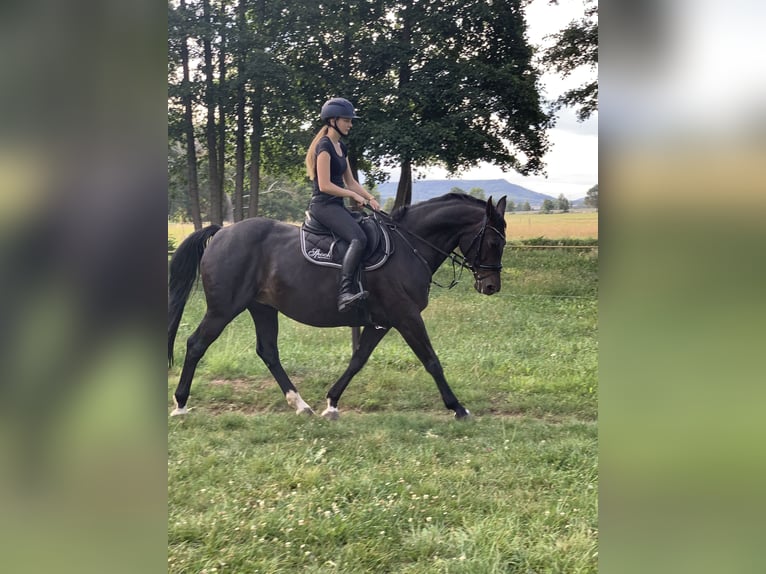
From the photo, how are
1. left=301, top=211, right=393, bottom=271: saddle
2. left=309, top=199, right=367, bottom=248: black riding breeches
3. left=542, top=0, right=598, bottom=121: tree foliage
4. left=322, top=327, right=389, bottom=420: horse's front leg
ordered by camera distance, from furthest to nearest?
1. left=542, top=0, right=598, bottom=121: tree foliage
2. left=322, top=327, right=389, bottom=420: horse's front leg
3. left=301, top=211, right=393, bottom=271: saddle
4. left=309, top=199, right=367, bottom=248: black riding breeches

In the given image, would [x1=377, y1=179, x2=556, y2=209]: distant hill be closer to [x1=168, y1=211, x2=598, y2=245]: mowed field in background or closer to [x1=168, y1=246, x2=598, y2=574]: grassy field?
[x1=168, y1=211, x2=598, y2=245]: mowed field in background

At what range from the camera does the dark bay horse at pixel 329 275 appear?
4598mm

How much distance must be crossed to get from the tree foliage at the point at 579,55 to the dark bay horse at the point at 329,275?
2424mm

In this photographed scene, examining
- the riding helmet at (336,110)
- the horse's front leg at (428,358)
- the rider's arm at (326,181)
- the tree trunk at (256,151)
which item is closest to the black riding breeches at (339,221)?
the rider's arm at (326,181)

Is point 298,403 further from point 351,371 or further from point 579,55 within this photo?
point 579,55

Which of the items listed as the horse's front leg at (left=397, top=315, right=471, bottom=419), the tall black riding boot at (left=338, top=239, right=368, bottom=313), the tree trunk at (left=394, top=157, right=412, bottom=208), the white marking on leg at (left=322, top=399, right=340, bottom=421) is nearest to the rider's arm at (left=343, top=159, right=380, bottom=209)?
the tall black riding boot at (left=338, top=239, right=368, bottom=313)

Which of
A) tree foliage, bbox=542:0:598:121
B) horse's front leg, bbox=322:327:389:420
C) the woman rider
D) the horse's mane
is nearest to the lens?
the woman rider

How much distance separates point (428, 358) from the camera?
464cm

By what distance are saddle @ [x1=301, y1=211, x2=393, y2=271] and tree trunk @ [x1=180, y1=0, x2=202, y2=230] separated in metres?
2.18

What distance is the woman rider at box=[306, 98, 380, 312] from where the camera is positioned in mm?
4332
